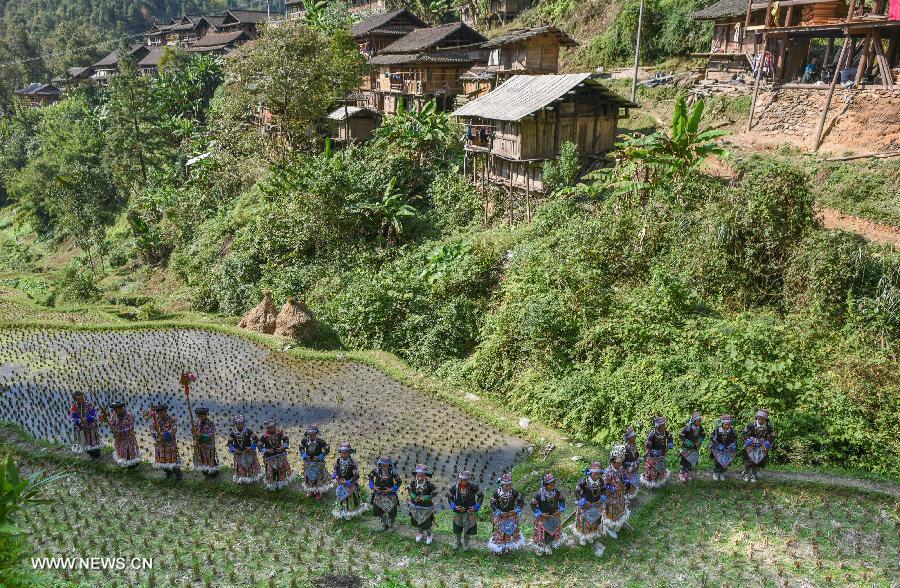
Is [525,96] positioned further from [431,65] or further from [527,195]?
[431,65]

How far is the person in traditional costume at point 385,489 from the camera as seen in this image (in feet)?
34.2

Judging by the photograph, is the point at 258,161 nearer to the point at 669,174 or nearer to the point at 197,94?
the point at 669,174

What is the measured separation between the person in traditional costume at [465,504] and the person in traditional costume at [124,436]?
7.66 metres

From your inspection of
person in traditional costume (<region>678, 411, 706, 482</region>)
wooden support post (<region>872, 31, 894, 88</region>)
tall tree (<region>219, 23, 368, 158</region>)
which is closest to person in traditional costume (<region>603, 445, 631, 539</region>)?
person in traditional costume (<region>678, 411, 706, 482</region>)

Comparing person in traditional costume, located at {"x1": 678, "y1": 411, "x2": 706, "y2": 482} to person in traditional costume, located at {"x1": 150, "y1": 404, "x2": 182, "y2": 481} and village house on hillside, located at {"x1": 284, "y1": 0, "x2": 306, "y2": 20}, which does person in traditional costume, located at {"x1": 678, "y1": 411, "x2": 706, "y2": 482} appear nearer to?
person in traditional costume, located at {"x1": 150, "y1": 404, "x2": 182, "y2": 481}

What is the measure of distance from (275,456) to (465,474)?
434cm

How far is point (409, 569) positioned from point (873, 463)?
9.56 m

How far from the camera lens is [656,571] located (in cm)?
927

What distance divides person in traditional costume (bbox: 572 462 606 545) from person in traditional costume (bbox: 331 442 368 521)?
160 inches

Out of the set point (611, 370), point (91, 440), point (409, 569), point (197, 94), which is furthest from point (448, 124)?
point (197, 94)

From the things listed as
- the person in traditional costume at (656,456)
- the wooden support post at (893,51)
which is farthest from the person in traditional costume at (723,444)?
the wooden support post at (893,51)

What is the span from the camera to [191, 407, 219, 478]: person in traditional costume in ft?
40.5

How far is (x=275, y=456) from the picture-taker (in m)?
11.9

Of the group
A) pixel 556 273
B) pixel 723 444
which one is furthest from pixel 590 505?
pixel 556 273
